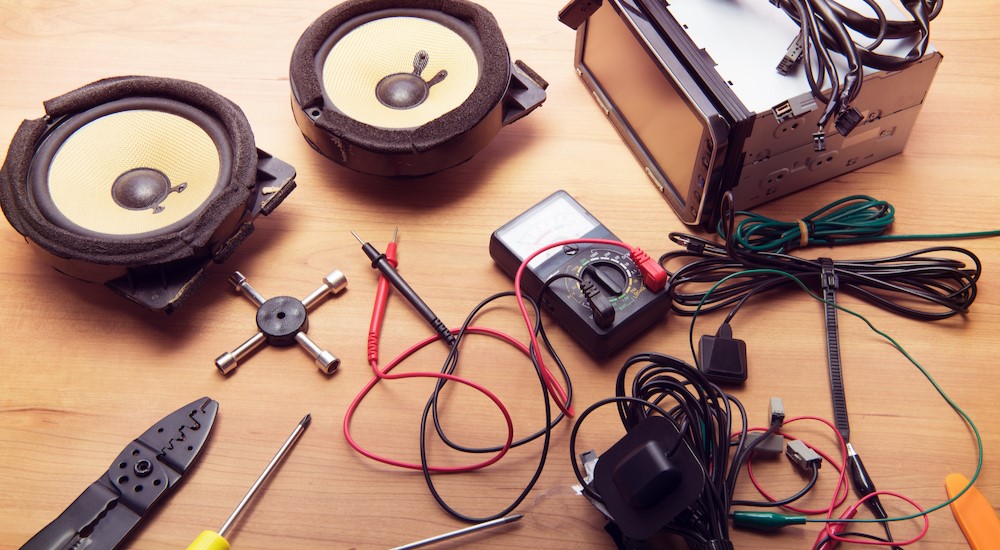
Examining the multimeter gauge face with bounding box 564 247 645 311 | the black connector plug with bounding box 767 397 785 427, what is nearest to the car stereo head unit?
the multimeter gauge face with bounding box 564 247 645 311

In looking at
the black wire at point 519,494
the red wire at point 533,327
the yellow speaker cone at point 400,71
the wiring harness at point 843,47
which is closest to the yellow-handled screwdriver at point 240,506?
the black wire at point 519,494

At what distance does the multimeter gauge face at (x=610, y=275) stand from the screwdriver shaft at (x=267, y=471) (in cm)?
31

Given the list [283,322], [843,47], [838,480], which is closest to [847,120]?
Answer: [843,47]

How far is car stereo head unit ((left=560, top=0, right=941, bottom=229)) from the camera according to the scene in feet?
2.90

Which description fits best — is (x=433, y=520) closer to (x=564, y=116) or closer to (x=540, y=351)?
(x=540, y=351)

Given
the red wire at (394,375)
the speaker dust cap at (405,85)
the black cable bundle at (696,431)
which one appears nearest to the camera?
the black cable bundle at (696,431)

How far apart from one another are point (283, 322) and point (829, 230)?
63 cm

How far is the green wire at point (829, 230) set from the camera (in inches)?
37.5

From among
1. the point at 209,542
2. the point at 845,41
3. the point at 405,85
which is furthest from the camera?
the point at 405,85

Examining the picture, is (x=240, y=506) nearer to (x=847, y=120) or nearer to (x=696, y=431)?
(x=696, y=431)

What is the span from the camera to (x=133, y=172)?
923 millimetres

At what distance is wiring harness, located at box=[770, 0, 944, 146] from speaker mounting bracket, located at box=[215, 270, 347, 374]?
56 centimetres

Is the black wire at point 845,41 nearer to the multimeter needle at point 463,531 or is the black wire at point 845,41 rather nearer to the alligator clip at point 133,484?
the multimeter needle at point 463,531

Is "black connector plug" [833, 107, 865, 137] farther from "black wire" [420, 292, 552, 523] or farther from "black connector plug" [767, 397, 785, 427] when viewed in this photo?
"black wire" [420, 292, 552, 523]
